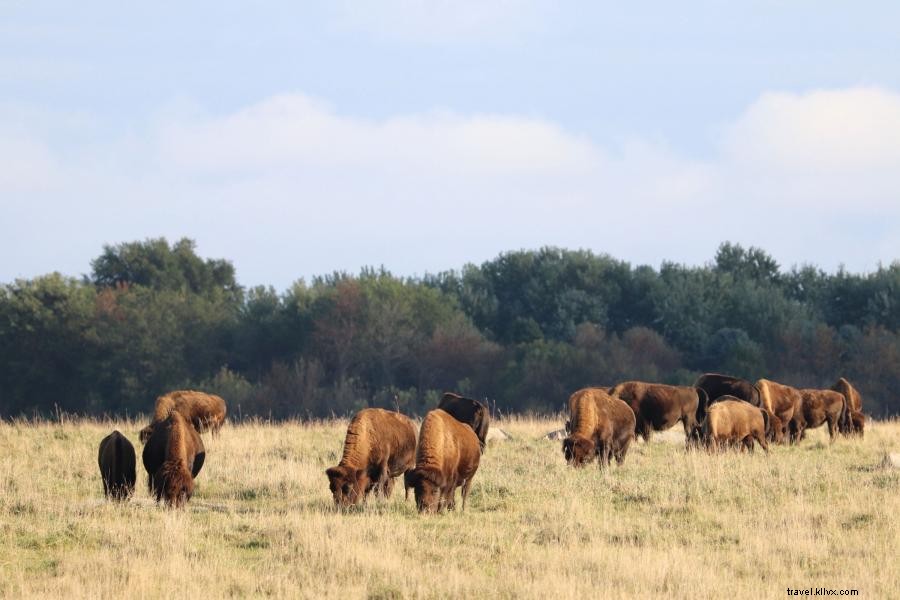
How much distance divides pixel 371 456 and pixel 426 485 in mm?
1352

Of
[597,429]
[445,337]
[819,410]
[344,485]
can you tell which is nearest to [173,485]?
[344,485]

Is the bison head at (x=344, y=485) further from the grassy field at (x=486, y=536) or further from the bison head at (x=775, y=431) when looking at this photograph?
the bison head at (x=775, y=431)

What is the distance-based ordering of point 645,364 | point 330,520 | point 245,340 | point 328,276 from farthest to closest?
point 328,276
point 245,340
point 645,364
point 330,520

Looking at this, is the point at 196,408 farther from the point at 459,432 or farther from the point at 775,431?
the point at 459,432

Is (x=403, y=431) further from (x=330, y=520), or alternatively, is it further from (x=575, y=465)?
(x=575, y=465)

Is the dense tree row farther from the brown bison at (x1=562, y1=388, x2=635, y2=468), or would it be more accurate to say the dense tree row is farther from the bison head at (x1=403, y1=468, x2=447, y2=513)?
the bison head at (x1=403, y1=468, x2=447, y2=513)

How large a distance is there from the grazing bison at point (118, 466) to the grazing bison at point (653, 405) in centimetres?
1165

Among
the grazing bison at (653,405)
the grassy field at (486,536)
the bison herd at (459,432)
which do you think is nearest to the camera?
the grassy field at (486,536)

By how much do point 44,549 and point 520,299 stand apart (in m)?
59.8

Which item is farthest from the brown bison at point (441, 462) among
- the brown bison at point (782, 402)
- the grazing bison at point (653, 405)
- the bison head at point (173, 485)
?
the brown bison at point (782, 402)

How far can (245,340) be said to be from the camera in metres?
70.1

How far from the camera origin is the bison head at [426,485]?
56.3 feet

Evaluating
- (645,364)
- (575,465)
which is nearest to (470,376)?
(645,364)

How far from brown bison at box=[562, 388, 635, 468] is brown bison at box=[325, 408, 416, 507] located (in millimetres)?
3866
